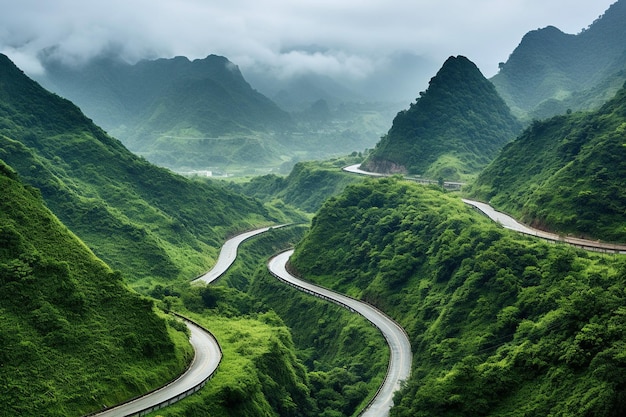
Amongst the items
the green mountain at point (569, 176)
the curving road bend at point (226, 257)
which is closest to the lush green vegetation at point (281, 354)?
the curving road bend at point (226, 257)

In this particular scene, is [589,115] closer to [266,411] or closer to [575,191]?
[575,191]

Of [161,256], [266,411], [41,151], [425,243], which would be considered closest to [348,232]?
[425,243]

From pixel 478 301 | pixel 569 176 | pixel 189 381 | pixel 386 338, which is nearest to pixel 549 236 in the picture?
pixel 569 176

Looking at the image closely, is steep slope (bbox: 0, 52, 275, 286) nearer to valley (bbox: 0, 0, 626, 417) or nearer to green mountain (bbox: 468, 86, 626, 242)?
valley (bbox: 0, 0, 626, 417)

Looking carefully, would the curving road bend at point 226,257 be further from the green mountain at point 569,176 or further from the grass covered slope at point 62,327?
the green mountain at point 569,176

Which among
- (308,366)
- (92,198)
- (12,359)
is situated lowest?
(308,366)

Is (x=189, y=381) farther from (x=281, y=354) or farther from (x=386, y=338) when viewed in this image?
(x=386, y=338)
